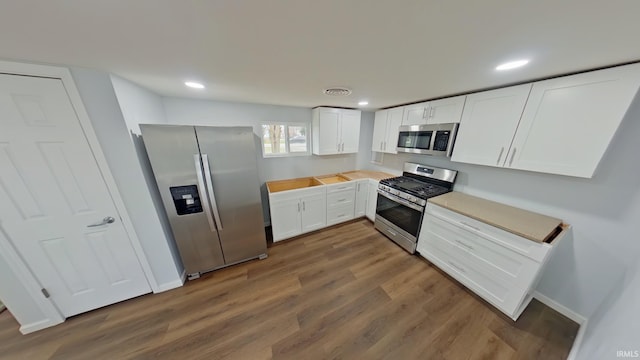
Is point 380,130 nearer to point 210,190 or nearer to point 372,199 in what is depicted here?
point 372,199

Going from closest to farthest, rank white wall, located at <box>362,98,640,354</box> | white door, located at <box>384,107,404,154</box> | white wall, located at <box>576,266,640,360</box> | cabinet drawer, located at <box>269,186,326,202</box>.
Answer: white wall, located at <box>576,266,640,360</box>, white wall, located at <box>362,98,640,354</box>, cabinet drawer, located at <box>269,186,326,202</box>, white door, located at <box>384,107,404,154</box>

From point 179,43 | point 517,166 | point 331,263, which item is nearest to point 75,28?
point 179,43

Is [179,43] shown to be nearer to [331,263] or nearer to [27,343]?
[331,263]

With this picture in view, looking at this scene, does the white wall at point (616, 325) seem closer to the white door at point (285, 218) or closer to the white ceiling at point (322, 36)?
the white ceiling at point (322, 36)

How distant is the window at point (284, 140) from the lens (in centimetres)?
291

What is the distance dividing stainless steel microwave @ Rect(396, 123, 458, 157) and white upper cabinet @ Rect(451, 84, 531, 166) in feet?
0.29

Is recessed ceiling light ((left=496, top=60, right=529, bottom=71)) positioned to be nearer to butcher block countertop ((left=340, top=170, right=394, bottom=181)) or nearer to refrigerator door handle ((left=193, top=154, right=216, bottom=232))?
butcher block countertop ((left=340, top=170, right=394, bottom=181))

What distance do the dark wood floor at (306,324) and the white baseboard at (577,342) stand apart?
37 millimetres

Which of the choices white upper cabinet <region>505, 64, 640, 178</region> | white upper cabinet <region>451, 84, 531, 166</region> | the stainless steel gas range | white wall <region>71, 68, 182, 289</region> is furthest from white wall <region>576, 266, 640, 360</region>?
white wall <region>71, 68, 182, 289</region>

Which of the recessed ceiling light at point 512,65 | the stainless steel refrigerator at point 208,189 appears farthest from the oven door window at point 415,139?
the stainless steel refrigerator at point 208,189

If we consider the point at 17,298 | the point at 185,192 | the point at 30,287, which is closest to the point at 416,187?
the point at 185,192

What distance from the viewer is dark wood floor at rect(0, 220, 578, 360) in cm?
141

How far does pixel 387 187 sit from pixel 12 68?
365cm

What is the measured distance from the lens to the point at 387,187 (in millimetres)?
2727
